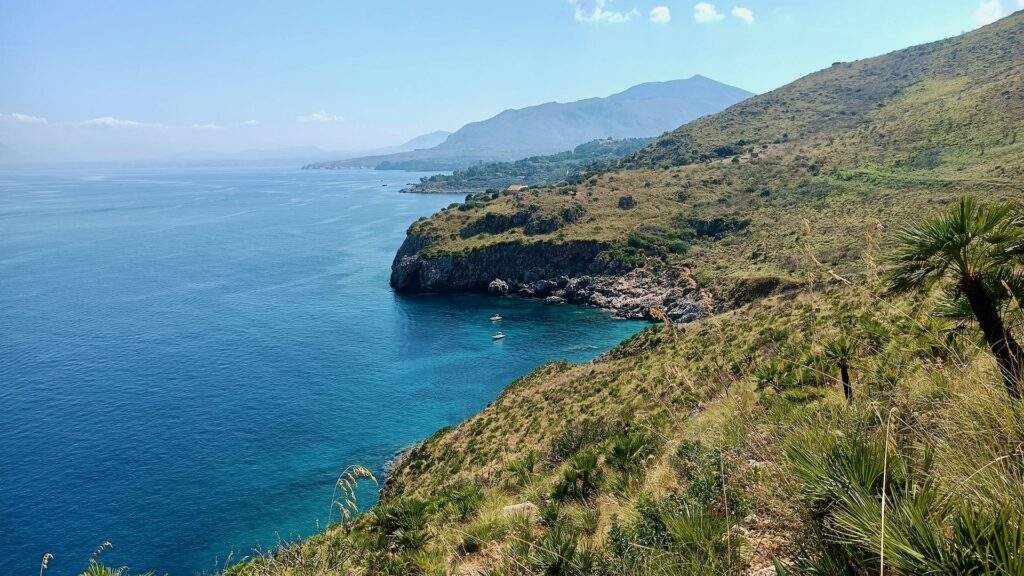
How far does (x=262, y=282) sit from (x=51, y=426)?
145 feet

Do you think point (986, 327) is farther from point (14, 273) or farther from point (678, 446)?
point (14, 273)

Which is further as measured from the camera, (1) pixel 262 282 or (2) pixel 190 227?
(2) pixel 190 227

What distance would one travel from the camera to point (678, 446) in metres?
8.60

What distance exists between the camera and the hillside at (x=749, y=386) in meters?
3.52

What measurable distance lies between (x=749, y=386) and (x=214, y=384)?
4891 centimetres

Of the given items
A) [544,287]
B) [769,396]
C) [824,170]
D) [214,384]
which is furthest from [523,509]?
[824,170]

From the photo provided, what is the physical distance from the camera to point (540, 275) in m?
81.0

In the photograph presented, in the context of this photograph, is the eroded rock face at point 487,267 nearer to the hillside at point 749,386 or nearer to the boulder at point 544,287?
the hillside at point 749,386

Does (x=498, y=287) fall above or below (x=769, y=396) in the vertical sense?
below

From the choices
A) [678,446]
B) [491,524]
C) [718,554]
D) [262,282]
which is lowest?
[262,282]

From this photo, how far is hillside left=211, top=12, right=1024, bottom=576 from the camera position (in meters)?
3.52

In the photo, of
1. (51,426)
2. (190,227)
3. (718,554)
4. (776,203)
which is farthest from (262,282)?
(718,554)

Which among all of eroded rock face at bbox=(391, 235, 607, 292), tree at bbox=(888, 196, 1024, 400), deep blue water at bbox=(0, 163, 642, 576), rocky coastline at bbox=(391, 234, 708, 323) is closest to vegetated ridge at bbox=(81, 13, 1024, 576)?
tree at bbox=(888, 196, 1024, 400)

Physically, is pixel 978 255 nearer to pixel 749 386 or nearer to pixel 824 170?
pixel 749 386
